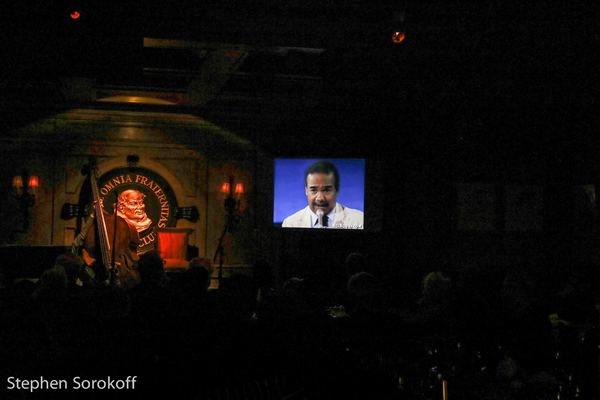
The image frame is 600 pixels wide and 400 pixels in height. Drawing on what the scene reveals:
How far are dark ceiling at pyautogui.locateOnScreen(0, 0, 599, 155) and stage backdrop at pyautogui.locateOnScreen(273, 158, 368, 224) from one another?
0.45m

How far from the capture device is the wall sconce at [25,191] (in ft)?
34.3

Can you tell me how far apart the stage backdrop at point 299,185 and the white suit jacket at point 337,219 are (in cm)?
7

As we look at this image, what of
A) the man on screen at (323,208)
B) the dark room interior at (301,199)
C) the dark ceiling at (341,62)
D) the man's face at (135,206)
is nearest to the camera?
the dark room interior at (301,199)

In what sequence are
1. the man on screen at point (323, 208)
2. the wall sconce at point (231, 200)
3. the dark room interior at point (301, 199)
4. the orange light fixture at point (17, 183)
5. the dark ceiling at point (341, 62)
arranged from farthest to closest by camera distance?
the man on screen at point (323, 208) → the wall sconce at point (231, 200) → the orange light fixture at point (17, 183) → the dark ceiling at point (341, 62) → the dark room interior at point (301, 199)

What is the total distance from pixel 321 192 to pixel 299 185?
365mm

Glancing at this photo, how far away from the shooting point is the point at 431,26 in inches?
237

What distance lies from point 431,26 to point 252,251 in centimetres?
618

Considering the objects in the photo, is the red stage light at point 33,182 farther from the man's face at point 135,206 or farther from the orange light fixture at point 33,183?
the man's face at point 135,206

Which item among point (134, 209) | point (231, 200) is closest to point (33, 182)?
point (134, 209)

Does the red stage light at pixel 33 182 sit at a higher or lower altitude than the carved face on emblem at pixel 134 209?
higher

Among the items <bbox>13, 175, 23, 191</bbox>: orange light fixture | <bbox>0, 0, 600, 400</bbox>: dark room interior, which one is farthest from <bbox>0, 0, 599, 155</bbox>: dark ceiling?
<bbox>13, 175, 23, 191</bbox>: orange light fixture

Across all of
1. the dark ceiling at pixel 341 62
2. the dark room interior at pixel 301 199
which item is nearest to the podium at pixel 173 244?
the dark room interior at pixel 301 199

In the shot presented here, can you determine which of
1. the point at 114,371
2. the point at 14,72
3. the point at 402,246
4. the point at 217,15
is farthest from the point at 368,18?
the point at 402,246

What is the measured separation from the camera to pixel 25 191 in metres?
10.5
